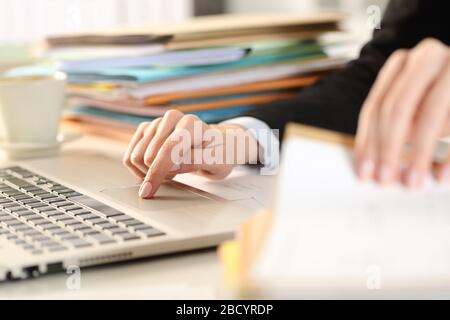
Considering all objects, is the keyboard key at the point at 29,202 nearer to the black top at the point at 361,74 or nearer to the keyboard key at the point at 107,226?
the keyboard key at the point at 107,226

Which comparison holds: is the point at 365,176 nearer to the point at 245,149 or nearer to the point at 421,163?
the point at 421,163

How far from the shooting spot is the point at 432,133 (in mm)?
577

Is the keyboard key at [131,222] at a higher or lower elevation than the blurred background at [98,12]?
lower

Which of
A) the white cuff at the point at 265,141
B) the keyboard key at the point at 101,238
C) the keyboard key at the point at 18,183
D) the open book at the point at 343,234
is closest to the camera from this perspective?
the open book at the point at 343,234

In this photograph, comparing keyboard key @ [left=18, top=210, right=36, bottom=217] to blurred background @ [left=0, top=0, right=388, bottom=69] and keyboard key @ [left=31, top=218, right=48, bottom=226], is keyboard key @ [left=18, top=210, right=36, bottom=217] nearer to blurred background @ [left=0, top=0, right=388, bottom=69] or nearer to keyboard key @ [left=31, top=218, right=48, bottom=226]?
keyboard key @ [left=31, top=218, right=48, bottom=226]

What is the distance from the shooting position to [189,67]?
1.22m

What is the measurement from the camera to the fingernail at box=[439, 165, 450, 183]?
56 cm

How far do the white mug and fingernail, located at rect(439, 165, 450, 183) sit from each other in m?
0.71

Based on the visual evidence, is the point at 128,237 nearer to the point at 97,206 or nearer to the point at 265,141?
the point at 97,206

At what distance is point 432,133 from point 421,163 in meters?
0.03

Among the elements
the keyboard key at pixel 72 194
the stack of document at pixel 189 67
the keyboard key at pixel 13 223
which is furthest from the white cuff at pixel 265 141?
the keyboard key at pixel 13 223

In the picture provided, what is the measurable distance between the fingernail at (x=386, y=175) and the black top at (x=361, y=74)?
23.3 inches

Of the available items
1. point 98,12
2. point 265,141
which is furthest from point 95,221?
point 98,12

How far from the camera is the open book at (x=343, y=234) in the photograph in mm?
458
